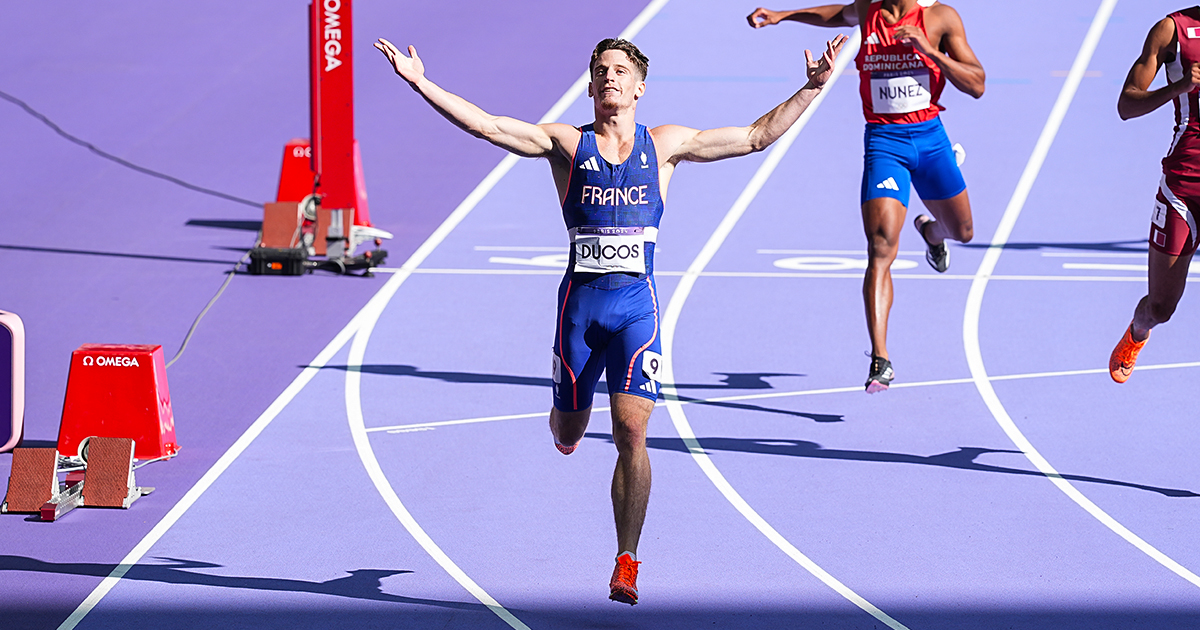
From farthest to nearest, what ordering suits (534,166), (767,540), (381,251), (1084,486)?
(534,166)
(381,251)
(1084,486)
(767,540)

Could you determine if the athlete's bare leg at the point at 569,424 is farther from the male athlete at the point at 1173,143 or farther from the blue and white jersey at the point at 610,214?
the male athlete at the point at 1173,143

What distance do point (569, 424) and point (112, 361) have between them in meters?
2.65

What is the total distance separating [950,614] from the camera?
5152mm

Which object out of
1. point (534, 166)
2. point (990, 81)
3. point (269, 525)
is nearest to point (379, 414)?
point (269, 525)

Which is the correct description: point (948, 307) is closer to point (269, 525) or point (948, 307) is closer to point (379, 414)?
point (379, 414)

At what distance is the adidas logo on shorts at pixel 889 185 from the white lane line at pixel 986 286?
1316 mm

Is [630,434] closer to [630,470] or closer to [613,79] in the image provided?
[630,470]

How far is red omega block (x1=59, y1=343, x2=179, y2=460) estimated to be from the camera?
23.0ft

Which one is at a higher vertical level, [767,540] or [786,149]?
[786,149]

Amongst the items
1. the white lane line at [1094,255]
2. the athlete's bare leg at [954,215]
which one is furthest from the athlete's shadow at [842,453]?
the white lane line at [1094,255]

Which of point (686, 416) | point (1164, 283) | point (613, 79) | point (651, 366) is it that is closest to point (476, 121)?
point (613, 79)

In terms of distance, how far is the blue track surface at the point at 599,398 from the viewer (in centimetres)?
548

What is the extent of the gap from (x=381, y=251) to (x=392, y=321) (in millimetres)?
1709

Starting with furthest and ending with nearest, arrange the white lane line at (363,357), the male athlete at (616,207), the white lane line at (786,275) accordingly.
→ the white lane line at (786,275) → the white lane line at (363,357) → the male athlete at (616,207)
